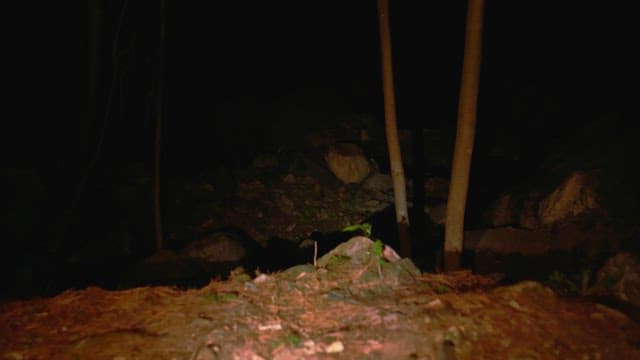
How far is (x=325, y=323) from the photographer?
4.61 metres

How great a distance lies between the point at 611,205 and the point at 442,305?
661 cm

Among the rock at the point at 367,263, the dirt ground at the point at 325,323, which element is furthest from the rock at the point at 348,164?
the dirt ground at the point at 325,323

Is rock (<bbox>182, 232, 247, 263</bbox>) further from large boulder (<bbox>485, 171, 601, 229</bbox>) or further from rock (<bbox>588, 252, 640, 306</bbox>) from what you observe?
rock (<bbox>588, 252, 640, 306</bbox>)

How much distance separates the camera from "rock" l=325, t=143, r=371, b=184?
15.6 meters

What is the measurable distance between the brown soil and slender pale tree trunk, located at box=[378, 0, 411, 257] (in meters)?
3.03

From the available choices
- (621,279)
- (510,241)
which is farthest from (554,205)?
(621,279)

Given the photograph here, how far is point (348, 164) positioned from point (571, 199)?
7002 mm

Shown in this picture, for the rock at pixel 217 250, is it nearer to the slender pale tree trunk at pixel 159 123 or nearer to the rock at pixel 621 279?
the slender pale tree trunk at pixel 159 123

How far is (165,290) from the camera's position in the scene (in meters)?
5.56

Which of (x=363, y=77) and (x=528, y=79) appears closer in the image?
(x=528, y=79)

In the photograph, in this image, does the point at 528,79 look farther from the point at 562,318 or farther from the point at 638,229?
the point at 562,318

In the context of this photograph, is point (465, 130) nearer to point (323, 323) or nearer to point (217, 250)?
point (323, 323)

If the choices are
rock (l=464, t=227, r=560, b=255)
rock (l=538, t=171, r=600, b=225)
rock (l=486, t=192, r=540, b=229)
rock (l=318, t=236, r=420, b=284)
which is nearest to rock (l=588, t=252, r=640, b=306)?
rock (l=318, t=236, r=420, b=284)

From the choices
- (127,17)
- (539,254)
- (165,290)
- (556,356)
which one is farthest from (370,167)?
(556,356)
